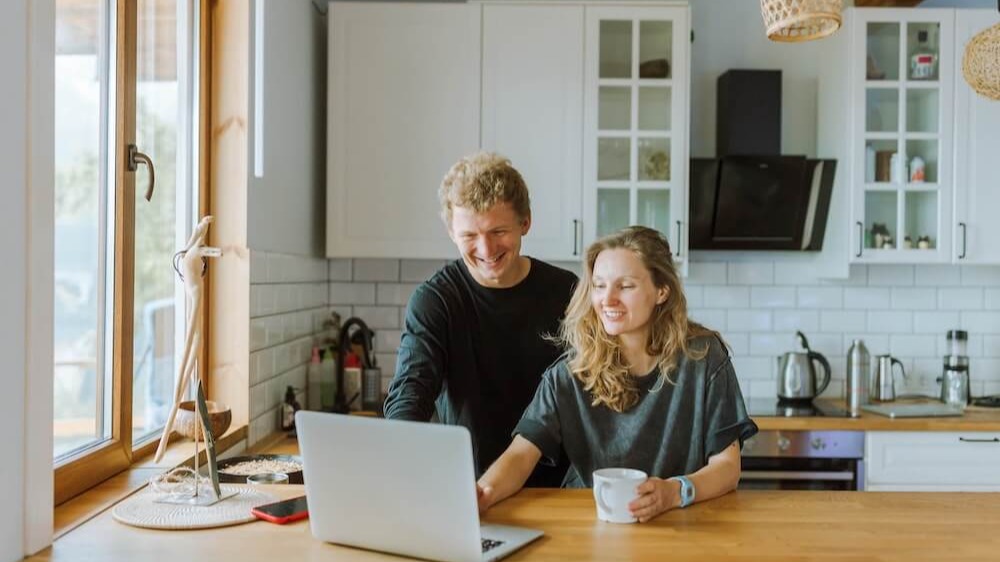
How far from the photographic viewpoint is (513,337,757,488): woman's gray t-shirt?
80.2 inches

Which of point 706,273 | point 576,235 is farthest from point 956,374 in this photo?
point 576,235

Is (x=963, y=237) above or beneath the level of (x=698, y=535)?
above

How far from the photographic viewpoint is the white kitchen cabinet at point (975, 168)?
3824 millimetres

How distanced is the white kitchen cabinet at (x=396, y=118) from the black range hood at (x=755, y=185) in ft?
3.12

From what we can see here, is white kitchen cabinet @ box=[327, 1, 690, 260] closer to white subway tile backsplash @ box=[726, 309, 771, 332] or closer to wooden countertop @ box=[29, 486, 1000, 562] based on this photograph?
white subway tile backsplash @ box=[726, 309, 771, 332]

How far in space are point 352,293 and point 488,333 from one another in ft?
5.97

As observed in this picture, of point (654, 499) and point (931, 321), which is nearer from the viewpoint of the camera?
point (654, 499)

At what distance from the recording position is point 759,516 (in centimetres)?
178

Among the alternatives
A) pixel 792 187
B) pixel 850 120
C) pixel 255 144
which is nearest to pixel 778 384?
pixel 792 187

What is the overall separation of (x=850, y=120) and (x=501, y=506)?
2628 millimetres

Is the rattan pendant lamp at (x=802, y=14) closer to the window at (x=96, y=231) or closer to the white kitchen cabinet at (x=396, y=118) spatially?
the window at (x=96, y=231)

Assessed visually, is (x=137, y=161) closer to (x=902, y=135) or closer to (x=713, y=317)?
(x=713, y=317)

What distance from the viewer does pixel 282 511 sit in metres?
1.75

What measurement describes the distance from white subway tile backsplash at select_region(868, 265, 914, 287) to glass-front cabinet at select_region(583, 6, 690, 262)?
100 cm
